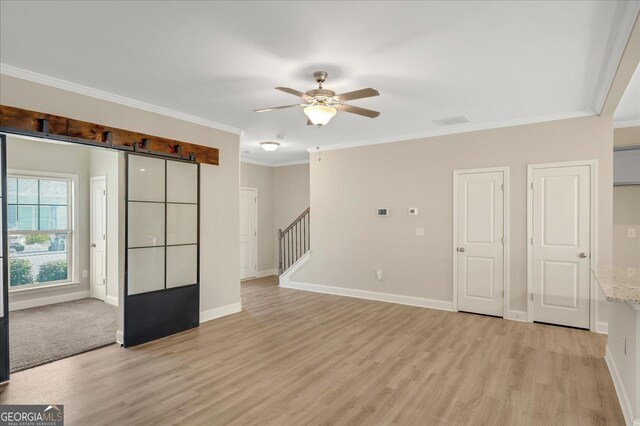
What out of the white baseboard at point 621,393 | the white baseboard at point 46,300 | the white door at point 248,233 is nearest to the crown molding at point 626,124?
the white baseboard at point 621,393

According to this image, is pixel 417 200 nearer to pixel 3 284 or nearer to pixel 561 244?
pixel 561 244

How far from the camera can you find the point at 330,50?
2.93 metres

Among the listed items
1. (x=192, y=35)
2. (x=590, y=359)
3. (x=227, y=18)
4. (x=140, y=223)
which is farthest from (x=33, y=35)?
(x=590, y=359)

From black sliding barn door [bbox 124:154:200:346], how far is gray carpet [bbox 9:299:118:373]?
1.67 feet

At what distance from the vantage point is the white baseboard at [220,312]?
497cm

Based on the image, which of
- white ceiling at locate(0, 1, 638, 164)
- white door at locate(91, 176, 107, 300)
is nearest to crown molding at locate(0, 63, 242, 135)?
white ceiling at locate(0, 1, 638, 164)

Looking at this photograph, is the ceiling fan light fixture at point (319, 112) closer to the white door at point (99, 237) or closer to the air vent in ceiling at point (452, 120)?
the air vent in ceiling at point (452, 120)

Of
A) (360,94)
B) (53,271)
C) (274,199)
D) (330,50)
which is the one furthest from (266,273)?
(330,50)

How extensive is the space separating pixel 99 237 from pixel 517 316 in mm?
6816

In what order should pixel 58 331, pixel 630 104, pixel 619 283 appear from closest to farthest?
pixel 619 283
pixel 630 104
pixel 58 331

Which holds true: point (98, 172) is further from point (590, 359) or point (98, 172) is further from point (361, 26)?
point (590, 359)

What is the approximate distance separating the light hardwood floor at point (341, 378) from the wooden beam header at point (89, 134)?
2255mm

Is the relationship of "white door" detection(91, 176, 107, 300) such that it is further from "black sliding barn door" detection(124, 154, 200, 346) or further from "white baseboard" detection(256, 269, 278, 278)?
"white baseboard" detection(256, 269, 278, 278)

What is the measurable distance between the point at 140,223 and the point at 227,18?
275cm
